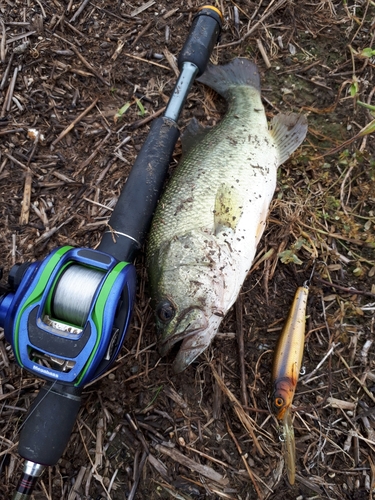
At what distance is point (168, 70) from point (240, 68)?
59 centimetres

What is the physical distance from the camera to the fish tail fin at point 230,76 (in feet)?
10.4

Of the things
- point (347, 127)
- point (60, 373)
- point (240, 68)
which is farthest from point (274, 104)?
point (60, 373)

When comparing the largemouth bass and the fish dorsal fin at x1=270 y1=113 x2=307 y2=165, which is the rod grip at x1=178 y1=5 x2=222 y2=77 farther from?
the fish dorsal fin at x1=270 y1=113 x2=307 y2=165

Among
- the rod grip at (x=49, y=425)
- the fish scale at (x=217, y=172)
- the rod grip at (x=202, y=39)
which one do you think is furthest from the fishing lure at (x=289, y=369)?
the rod grip at (x=202, y=39)

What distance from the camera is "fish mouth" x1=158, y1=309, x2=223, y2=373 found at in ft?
7.91

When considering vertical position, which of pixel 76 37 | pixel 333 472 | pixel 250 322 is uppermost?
pixel 76 37

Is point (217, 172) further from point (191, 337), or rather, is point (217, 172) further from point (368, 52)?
point (368, 52)

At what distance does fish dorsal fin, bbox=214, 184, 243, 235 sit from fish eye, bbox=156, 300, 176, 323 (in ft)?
1.81

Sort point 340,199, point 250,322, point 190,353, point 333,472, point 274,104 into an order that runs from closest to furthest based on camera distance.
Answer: point 190,353 < point 333,472 < point 250,322 < point 340,199 < point 274,104

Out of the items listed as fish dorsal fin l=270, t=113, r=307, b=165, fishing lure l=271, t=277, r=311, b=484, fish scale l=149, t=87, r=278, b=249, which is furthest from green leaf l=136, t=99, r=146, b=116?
fishing lure l=271, t=277, r=311, b=484

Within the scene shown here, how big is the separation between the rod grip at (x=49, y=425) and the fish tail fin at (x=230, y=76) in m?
2.42

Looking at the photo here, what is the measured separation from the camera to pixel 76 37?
3.33 meters

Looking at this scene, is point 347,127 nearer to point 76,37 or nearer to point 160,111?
point 160,111

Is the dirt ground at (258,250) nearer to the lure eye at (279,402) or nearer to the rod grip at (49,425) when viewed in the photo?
the lure eye at (279,402)
